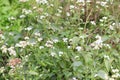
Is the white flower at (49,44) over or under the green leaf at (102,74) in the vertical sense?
over

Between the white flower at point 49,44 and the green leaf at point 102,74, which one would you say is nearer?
the green leaf at point 102,74

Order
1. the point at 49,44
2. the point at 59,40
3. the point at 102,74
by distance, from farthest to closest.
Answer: the point at 59,40 < the point at 49,44 < the point at 102,74

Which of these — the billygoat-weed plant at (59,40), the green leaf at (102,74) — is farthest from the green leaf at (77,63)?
the green leaf at (102,74)

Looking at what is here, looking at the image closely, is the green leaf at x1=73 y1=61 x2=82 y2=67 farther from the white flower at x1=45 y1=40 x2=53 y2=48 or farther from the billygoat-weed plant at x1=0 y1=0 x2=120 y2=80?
the white flower at x1=45 y1=40 x2=53 y2=48

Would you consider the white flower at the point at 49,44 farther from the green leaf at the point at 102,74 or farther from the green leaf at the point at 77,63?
the green leaf at the point at 102,74

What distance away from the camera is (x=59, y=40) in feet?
8.61

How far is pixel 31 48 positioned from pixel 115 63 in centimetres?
60

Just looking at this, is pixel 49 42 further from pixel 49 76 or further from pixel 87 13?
pixel 87 13

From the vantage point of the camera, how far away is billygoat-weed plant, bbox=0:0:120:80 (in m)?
2.39

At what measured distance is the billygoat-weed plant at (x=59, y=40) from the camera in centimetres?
239

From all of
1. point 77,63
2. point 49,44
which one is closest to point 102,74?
point 77,63

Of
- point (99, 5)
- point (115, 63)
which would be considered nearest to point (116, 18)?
point (99, 5)

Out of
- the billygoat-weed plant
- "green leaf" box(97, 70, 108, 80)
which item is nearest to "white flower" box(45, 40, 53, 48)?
the billygoat-weed plant

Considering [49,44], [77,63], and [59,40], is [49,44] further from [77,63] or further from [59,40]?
[77,63]
